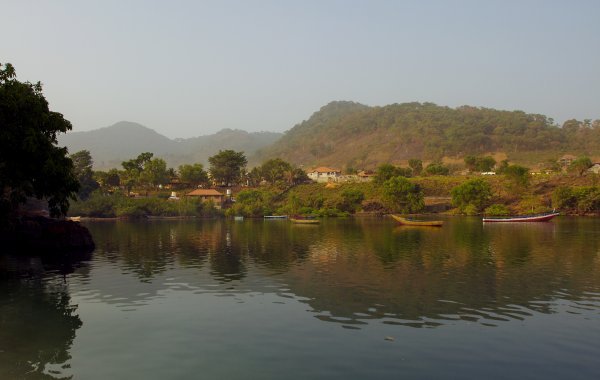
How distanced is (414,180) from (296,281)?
13534cm

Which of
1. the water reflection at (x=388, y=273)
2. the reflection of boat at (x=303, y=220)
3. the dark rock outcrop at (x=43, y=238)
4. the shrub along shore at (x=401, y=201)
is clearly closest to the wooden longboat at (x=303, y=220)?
the reflection of boat at (x=303, y=220)

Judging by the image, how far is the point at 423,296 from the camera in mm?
26891

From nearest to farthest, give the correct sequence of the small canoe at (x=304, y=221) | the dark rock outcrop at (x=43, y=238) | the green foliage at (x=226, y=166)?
the dark rock outcrop at (x=43, y=238) < the small canoe at (x=304, y=221) < the green foliage at (x=226, y=166)

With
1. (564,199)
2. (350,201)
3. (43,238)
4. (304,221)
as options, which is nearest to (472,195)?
(564,199)

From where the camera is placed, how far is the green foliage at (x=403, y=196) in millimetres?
132375

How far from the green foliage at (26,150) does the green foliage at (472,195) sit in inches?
4342

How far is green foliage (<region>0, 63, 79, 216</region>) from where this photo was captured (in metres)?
32.5

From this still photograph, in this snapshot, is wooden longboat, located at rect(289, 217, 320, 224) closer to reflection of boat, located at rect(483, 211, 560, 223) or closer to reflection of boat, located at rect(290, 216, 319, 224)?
reflection of boat, located at rect(290, 216, 319, 224)

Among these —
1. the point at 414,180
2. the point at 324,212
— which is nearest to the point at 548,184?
the point at 414,180

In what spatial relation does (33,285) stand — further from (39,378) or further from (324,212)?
(324,212)

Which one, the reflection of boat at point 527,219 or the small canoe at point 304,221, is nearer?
the reflection of boat at point 527,219

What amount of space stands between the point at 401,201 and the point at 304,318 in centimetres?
11546

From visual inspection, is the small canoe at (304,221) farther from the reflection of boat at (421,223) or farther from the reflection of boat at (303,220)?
the reflection of boat at (421,223)

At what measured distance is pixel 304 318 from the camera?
73.6 ft
